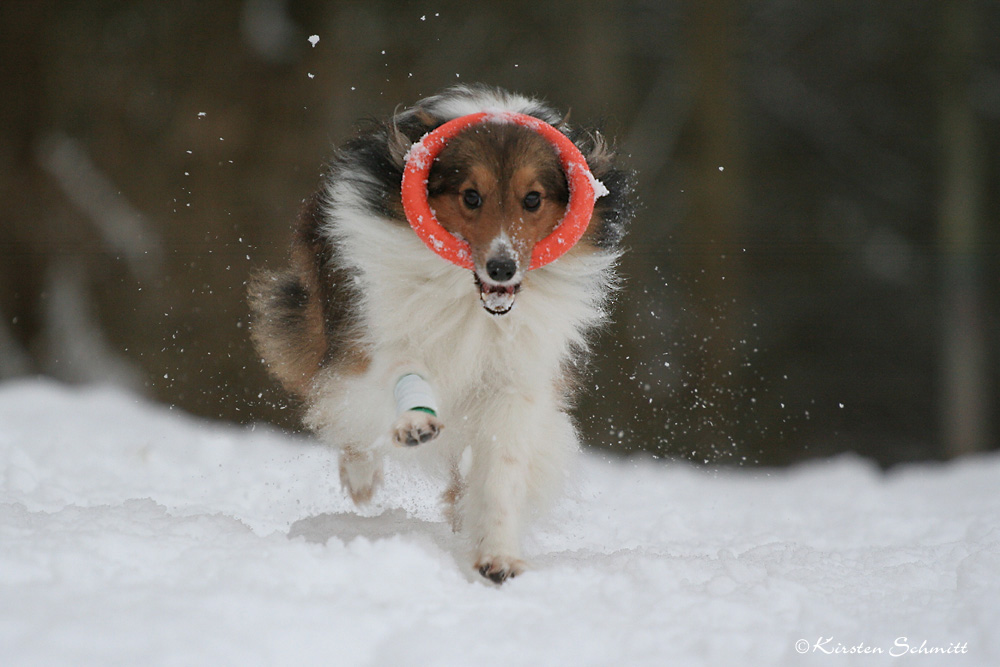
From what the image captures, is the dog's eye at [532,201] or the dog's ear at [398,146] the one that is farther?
the dog's ear at [398,146]

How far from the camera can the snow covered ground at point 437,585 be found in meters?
2.30

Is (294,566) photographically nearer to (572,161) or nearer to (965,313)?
(572,161)

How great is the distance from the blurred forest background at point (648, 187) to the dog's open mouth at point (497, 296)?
4912 mm

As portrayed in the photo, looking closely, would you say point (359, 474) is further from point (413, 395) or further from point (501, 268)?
point (501, 268)

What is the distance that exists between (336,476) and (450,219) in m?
2.50

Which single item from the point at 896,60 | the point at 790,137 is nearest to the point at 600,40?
the point at 790,137

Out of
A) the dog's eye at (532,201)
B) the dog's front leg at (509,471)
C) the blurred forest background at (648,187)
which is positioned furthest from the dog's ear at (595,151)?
the blurred forest background at (648,187)

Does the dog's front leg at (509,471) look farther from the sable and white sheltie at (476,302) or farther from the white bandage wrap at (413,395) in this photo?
the white bandage wrap at (413,395)

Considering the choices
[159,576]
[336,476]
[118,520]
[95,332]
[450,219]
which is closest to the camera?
[159,576]

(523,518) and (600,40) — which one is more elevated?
(523,518)

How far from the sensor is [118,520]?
10.3 feet

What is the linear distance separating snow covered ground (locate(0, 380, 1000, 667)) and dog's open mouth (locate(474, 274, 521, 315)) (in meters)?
0.86

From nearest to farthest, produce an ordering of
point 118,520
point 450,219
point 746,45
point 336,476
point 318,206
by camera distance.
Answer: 1. point 118,520
2. point 450,219
3. point 318,206
4. point 336,476
5. point 746,45

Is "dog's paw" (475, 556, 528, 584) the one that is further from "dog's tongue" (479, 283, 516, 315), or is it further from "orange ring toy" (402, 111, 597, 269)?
"orange ring toy" (402, 111, 597, 269)
